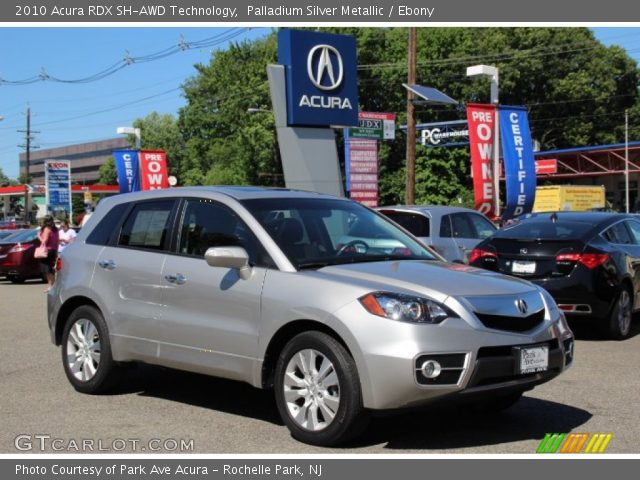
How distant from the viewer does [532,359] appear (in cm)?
531

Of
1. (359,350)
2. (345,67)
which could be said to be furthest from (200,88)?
(359,350)

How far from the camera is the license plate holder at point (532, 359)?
521 centimetres

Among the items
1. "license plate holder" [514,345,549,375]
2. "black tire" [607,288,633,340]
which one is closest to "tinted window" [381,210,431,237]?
"black tire" [607,288,633,340]

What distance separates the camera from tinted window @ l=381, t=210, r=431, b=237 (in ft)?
42.0

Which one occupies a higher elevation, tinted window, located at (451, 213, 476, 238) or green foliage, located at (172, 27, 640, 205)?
green foliage, located at (172, 27, 640, 205)

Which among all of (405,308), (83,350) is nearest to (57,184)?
(83,350)

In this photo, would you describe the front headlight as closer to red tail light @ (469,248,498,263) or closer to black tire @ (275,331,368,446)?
black tire @ (275,331,368,446)

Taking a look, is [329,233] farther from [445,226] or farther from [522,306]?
[445,226]

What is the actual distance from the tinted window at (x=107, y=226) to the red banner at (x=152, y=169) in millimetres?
21224

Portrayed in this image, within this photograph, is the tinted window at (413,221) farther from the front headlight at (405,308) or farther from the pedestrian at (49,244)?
the pedestrian at (49,244)

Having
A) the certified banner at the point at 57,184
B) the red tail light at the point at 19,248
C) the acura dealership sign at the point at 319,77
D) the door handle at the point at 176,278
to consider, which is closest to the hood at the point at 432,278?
the door handle at the point at 176,278

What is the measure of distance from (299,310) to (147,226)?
6.95ft

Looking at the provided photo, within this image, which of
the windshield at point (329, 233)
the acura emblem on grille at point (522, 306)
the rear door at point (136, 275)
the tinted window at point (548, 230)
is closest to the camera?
the acura emblem on grille at point (522, 306)

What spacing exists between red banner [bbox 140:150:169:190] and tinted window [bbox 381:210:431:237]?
16.9 m
